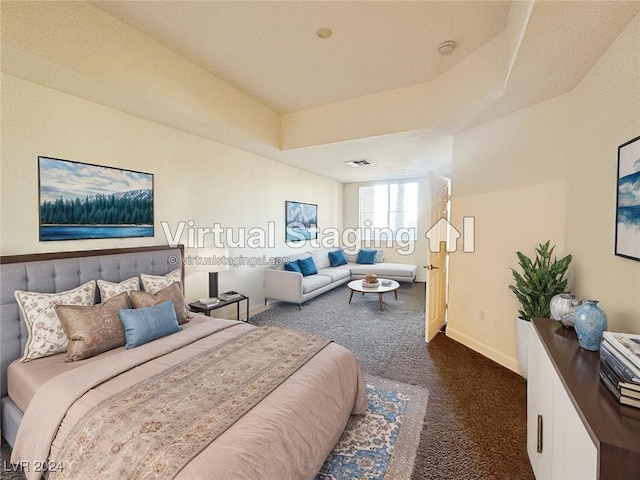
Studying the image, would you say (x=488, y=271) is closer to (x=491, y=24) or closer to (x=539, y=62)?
(x=539, y=62)

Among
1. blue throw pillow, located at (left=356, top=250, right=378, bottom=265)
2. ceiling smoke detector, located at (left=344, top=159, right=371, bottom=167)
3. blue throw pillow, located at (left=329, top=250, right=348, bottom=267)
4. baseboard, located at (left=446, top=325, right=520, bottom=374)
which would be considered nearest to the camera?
baseboard, located at (left=446, top=325, right=520, bottom=374)

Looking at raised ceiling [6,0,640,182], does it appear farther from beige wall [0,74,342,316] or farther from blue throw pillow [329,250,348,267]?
blue throw pillow [329,250,348,267]

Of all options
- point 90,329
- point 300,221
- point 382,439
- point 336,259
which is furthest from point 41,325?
point 336,259

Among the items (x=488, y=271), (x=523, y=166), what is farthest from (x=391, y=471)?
(x=523, y=166)

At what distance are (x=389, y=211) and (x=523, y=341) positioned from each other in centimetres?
514

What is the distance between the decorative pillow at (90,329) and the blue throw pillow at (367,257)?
18.5 feet

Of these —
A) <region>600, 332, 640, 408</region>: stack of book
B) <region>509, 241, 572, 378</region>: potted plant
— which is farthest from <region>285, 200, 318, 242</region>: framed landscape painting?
<region>600, 332, 640, 408</region>: stack of book

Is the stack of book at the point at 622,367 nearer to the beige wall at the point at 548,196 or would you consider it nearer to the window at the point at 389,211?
the beige wall at the point at 548,196

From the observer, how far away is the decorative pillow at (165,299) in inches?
95.6

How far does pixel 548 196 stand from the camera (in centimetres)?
259

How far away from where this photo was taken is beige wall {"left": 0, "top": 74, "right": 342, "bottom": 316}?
2.18 metres

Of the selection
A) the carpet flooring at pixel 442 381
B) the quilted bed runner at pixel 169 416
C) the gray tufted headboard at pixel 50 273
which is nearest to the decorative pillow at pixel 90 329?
the gray tufted headboard at pixel 50 273

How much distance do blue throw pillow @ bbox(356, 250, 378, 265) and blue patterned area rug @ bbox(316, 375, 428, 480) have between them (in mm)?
4668

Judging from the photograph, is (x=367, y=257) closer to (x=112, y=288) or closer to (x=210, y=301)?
(x=210, y=301)
